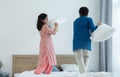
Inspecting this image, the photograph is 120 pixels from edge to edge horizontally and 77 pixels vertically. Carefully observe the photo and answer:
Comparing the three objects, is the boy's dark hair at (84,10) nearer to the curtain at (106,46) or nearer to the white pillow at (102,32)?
the white pillow at (102,32)

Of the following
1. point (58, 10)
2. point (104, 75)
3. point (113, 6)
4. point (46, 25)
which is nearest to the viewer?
point (104, 75)

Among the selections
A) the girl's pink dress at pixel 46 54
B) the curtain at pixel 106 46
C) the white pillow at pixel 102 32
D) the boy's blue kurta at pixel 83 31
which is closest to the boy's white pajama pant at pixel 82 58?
the boy's blue kurta at pixel 83 31

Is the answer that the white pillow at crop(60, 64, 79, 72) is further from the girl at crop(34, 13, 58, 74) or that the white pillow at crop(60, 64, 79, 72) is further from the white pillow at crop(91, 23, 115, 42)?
the white pillow at crop(91, 23, 115, 42)

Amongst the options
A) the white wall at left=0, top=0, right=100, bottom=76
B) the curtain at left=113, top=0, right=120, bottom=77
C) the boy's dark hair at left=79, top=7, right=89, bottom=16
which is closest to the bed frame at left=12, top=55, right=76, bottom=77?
the white wall at left=0, top=0, right=100, bottom=76

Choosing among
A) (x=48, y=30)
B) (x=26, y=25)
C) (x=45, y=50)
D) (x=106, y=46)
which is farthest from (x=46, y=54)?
(x=106, y=46)

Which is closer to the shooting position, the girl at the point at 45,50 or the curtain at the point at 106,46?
the girl at the point at 45,50

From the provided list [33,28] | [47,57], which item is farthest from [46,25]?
[33,28]

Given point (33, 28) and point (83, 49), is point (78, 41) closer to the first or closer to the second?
point (83, 49)

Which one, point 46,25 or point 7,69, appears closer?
point 46,25

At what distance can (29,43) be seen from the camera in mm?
4754

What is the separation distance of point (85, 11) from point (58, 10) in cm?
167

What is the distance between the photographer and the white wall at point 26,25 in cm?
468

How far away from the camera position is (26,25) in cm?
474

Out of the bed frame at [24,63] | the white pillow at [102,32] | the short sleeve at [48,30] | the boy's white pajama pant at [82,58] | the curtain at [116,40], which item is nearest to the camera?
the white pillow at [102,32]
